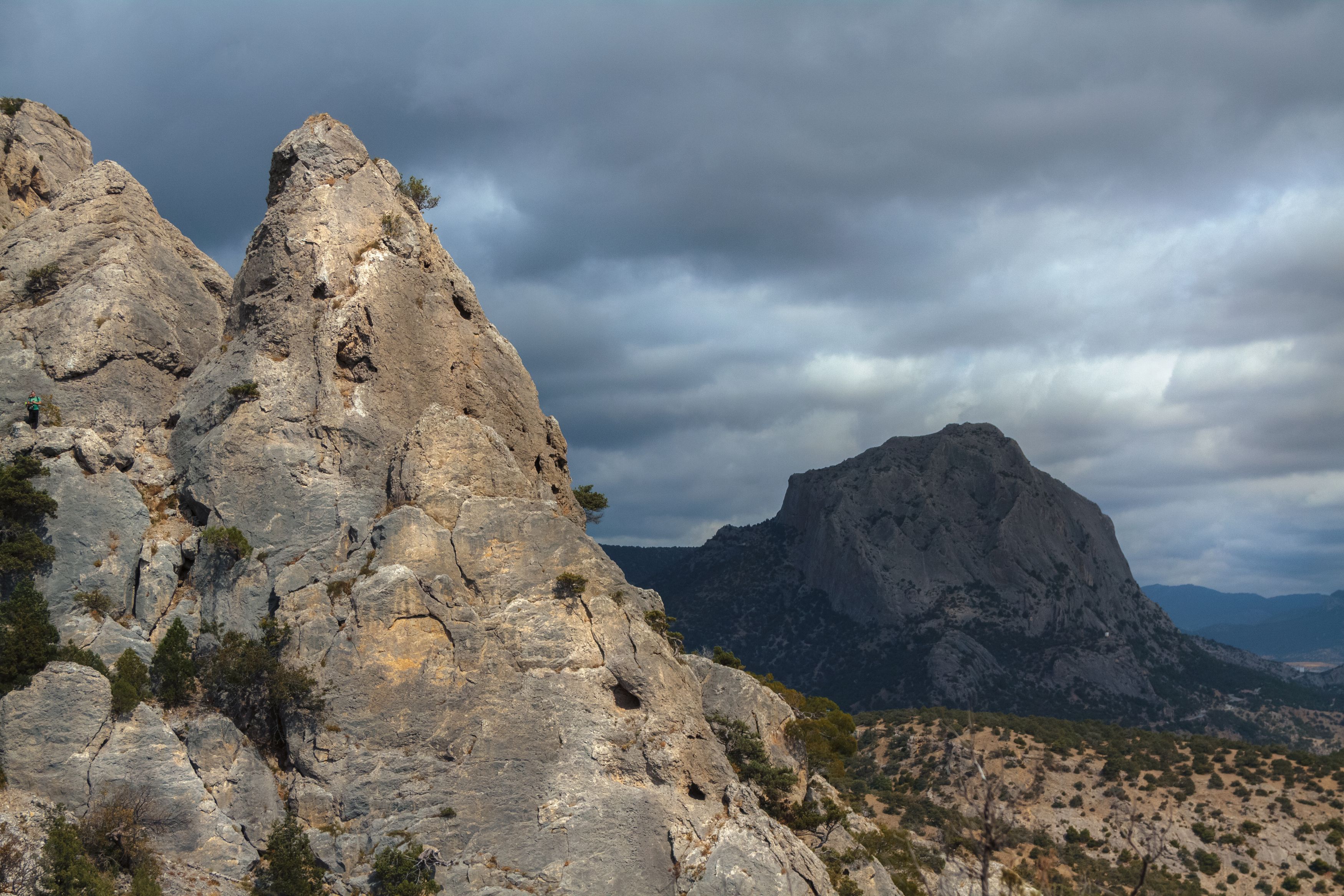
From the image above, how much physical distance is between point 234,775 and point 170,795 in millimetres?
2458

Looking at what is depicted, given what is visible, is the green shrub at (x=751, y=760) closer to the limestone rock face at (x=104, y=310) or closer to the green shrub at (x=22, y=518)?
the green shrub at (x=22, y=518)

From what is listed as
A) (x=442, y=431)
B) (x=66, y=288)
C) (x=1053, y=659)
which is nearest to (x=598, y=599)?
(x=442, y=431)

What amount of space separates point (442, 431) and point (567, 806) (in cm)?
1927

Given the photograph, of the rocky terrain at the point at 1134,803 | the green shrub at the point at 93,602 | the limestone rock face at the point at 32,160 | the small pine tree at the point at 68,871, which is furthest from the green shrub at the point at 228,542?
the rocky terrain at the point at 1134,803

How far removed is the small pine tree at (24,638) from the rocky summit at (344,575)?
828 millimetres

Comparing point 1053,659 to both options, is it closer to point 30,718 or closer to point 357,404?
point 357,404

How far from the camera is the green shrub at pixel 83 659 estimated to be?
1487 inches

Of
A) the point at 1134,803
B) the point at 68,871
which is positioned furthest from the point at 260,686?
the point at 1134,803

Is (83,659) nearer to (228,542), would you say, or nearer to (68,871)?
(228,542)

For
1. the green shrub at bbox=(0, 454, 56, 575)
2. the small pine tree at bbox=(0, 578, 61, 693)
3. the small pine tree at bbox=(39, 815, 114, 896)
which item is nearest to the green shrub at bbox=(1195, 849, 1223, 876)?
the small pine tree at bbox=(39, 815, 114, 896)

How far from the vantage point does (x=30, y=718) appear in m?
35.5

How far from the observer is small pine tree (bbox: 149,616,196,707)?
39.1 meters

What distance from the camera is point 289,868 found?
3509 centimetres

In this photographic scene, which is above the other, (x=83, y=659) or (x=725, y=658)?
(x=83, y=659)
